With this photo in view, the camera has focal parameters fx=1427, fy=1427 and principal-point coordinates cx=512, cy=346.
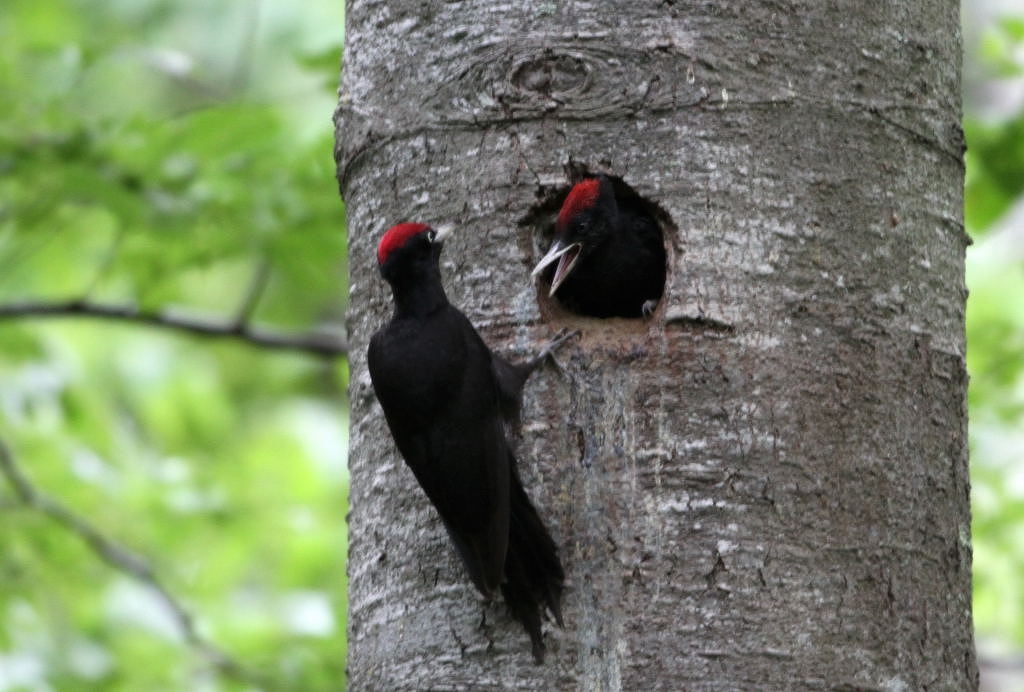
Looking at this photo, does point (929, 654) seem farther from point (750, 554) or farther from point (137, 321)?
point (137, 321)

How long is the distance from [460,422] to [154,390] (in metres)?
6.18

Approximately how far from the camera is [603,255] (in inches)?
148

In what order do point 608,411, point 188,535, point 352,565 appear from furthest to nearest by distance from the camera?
1. point 188,535
2. point 352,565
3. point 608,411

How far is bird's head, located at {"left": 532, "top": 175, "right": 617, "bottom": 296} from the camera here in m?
3.10

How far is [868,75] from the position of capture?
3062 millimetres

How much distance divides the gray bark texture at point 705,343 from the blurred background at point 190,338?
1.48m

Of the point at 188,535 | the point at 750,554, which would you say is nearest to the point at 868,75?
the point at 750,554

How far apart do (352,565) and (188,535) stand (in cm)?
302

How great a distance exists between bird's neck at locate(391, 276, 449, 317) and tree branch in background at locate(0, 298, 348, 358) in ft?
5.86

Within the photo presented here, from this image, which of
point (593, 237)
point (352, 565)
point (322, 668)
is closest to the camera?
point (352, 565)

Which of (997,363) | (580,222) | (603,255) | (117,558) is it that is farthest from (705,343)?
(117,558)

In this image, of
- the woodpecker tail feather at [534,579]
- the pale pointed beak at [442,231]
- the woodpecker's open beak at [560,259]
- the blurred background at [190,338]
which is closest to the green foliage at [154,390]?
the blurred background at [190,338]

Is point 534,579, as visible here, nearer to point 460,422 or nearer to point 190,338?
point 460,422

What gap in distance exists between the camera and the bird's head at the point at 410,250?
3006 mm
